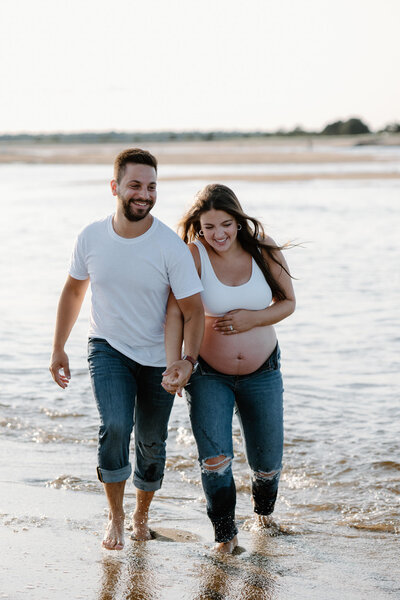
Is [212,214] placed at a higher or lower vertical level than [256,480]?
higher

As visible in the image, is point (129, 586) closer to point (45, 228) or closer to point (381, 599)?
point (381, 599)

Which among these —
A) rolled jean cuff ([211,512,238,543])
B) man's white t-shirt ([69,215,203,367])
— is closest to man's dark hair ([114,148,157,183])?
man's white t-shirt ([69,215,203,367])

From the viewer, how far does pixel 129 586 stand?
421cm

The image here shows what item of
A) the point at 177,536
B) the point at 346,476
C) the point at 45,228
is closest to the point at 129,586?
the point at 177,536

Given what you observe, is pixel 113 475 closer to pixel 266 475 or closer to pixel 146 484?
pixel 146 484

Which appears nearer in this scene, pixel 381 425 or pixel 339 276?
pixel 381 425

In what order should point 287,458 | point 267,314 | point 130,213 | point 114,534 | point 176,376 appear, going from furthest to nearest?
point 287,458 < point 267,314 < point 114,534 < point 130,213 < point 176,376

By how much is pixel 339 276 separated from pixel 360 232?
5.79 m

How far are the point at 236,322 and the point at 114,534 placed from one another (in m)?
1.28

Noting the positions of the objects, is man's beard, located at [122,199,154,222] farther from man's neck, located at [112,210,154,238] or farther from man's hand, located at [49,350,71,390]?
man's hand, located at [49,350,71,390]

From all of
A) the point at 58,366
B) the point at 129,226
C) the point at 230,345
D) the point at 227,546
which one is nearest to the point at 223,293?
the point at 230,345

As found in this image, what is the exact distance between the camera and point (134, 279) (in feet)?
15.0

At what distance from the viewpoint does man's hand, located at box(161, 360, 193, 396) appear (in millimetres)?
4422

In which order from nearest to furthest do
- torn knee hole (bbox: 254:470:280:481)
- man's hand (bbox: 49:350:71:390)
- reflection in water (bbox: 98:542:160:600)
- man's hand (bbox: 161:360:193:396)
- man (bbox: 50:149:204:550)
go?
1. reflection in water (bbox: 98:542:160:600)
2. man's hand (bbox: 161:360:193:396)
3. man (bbox: 50:149:204:550)
4. man's hand (bbox: 49:350:71:390)
5. torn knee hole (bbox: 254:470:280:481)
